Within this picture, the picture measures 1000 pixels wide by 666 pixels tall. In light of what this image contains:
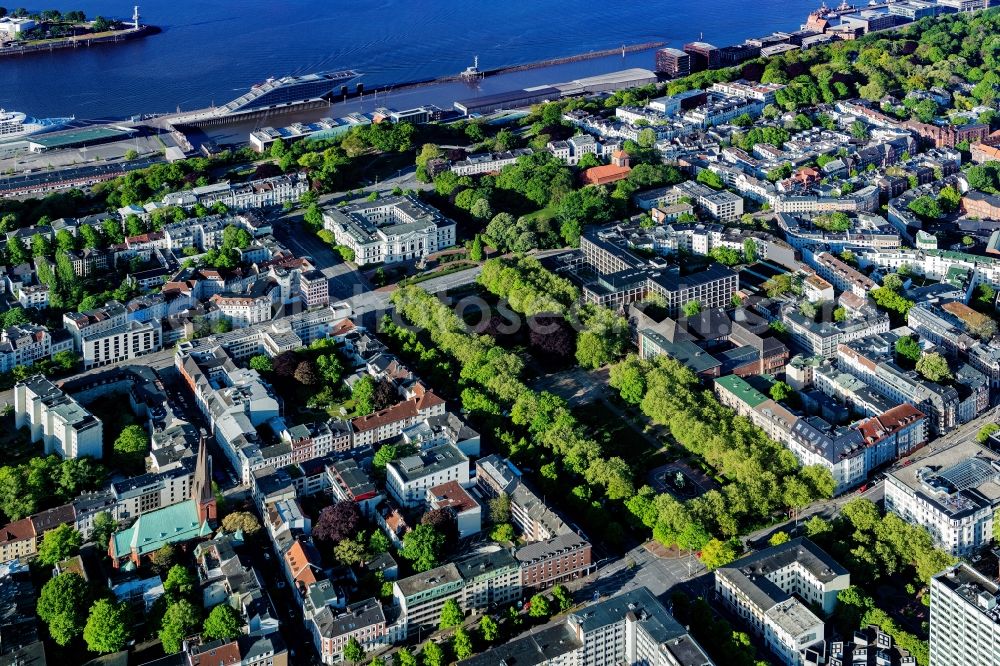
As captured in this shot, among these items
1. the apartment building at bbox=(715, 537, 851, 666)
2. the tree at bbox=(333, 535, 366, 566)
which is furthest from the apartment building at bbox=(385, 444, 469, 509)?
the apartment building at bbox=(715, 537, 851, 666)

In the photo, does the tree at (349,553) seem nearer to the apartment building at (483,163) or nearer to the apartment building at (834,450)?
the apartment building at (834,450)

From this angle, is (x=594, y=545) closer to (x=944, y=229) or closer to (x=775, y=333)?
(x=775, y=333)

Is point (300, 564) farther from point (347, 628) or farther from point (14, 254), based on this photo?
point (14, 254)

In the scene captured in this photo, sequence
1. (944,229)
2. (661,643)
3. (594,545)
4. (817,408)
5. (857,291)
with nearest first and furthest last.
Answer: (661,643), (594,545), (817,408), (857,291), (944,229)

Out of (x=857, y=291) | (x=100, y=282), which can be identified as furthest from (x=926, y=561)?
(x=100, y=282)

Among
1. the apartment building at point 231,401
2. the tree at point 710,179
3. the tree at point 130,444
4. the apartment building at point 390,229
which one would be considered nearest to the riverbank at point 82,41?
the apartment building at point 390,229

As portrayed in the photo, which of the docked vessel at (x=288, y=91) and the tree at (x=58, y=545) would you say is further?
the docked vessel at (x=288, y=91)
